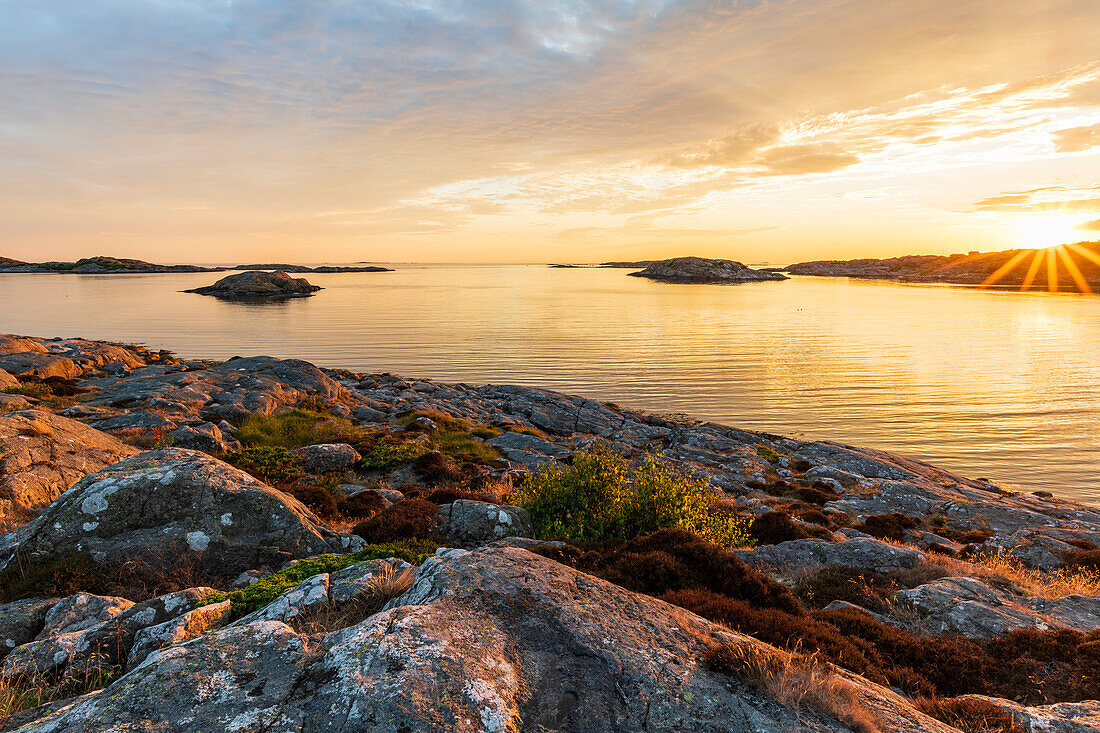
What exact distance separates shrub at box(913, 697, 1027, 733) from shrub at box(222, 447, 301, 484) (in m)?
17.5

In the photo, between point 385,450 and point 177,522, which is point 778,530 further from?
point 177,522

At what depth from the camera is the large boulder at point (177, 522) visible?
8.80 metres

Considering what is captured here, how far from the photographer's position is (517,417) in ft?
120

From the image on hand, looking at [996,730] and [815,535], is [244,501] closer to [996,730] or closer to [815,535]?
[996,730]

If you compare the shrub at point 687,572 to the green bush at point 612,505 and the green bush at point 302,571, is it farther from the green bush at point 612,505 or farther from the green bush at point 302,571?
the green bush at point 302,571

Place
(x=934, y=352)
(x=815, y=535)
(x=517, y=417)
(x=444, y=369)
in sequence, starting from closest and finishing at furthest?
(x=815, y=535) < (x=517, y=417) < (x=444, y=369) < (x=934, y=352)

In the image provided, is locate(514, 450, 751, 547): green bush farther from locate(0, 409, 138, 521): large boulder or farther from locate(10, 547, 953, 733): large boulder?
locate(0, 409, 138, 521): large boulder

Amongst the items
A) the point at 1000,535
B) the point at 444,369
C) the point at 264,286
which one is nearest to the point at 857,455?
the point at 1000,535

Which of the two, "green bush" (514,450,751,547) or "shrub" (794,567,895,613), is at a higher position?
"green bush" (514,450,751,547)

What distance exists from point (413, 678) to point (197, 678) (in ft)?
6.36

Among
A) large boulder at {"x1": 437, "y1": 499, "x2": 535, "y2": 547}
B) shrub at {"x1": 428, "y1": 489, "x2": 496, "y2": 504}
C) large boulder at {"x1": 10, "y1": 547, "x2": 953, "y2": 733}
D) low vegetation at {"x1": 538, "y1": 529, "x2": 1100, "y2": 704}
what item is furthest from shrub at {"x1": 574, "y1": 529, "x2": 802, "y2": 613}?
shrub at {"x1": 428, "y1": 489, "x2": 496, "y2": 504}

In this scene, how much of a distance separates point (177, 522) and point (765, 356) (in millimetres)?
60997

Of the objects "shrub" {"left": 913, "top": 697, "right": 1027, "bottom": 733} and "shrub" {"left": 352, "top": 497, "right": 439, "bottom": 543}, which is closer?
"shrub" {"left": 913, "top": 697, "right": 1027, "bottom": 733}

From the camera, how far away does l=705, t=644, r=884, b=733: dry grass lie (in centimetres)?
479
